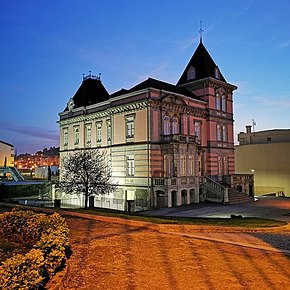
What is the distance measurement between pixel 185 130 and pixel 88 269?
26886 mm

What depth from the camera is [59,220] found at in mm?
10750

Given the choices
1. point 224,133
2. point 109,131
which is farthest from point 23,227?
point 224,133

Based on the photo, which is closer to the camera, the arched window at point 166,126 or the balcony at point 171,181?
the balcony at point 171,181

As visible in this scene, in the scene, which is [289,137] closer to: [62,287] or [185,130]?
[185,130]

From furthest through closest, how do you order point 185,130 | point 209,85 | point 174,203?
point 209,85
point 185,130
point 174,203

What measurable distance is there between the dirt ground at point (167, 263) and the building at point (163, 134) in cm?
1722

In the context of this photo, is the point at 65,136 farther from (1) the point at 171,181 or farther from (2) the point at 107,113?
(1) the point at 171,181

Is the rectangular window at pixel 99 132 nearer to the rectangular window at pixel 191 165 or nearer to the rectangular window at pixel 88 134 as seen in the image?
the rectangular window at pixel 88 134

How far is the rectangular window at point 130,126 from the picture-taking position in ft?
108

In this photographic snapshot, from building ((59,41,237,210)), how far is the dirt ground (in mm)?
17221

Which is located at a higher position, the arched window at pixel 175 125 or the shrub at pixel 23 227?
the arched window at pixel 175 125

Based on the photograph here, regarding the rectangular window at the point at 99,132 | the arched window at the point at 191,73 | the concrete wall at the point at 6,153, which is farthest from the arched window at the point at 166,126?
the concrete wall at the point at 6,153

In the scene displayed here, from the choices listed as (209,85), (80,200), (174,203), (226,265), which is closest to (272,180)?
(209,85)

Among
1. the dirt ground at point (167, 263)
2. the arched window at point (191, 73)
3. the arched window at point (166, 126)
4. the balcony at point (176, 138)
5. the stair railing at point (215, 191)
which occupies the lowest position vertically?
the dirt ground at point (167, 263)
